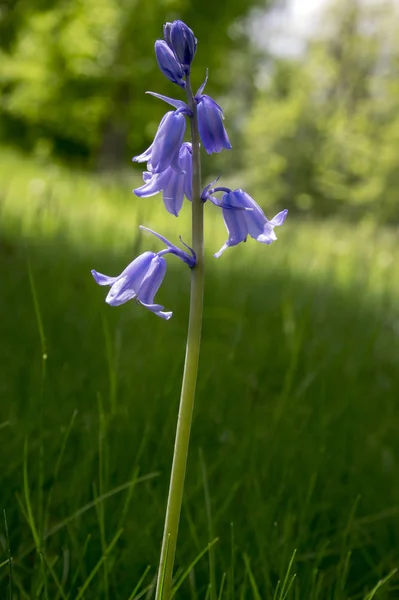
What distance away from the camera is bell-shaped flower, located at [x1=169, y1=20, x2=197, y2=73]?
3.03 feet

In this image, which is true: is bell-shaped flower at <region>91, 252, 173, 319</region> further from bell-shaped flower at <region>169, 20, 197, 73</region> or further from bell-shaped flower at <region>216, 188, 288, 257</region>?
bell-shaped flower at <region>169, 20, 197, 73</region>

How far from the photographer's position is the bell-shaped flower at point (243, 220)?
→ 1.00 metres

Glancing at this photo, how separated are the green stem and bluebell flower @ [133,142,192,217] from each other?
0.09 m

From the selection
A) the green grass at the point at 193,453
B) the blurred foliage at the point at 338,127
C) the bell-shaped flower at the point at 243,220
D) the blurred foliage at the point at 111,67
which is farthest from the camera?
the blurred foliage at the point at 338,127

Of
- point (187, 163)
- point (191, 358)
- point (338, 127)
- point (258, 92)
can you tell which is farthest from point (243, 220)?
point (258, 92)

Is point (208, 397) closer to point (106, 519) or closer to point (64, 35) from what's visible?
point (106, 519)

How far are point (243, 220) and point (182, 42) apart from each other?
0.86ft

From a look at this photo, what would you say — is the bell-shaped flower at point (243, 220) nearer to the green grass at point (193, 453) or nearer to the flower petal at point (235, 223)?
the flower petal at point (235, 223)

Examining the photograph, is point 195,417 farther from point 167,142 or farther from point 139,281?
point 167,142

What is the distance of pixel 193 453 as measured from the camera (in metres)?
1.84

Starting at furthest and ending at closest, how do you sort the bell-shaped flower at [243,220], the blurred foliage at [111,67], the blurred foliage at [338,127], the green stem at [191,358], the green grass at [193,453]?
the blurred foliage at [338,127], the blurred foliage at [111,67], the green grass at [193,453], the bell-shaped flower at [243,220], the green stem at [191,358]

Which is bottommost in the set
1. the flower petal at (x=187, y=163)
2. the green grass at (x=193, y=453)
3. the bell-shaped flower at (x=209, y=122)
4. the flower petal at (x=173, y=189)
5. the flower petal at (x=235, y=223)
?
the green grass at (x=193, y=453)

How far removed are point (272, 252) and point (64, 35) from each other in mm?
11356

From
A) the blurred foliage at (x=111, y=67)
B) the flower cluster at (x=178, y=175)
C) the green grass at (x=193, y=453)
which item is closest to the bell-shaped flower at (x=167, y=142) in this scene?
the flower cluster at (x=178, y=175)
